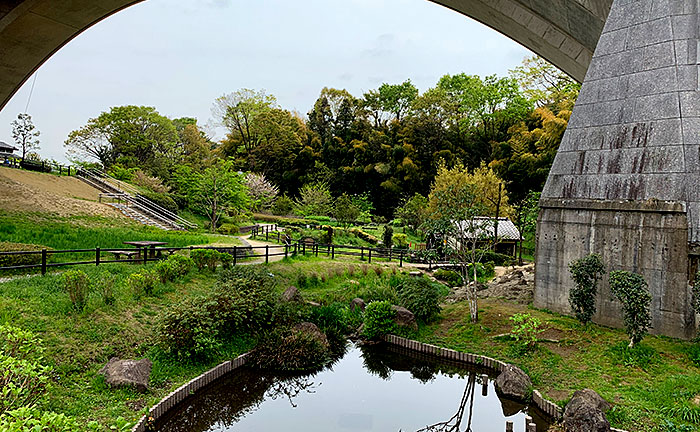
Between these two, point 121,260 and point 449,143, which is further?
point 449,143

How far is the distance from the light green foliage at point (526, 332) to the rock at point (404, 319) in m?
2.22

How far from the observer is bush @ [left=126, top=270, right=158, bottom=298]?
9.59 m

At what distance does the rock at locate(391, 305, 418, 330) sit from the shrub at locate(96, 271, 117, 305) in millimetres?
5957

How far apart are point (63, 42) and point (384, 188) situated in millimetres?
Answer: 29215

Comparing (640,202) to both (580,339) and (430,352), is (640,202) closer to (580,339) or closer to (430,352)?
(580,339)

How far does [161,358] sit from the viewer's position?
25.7 feet

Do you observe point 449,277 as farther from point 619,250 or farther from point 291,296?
point 619,250

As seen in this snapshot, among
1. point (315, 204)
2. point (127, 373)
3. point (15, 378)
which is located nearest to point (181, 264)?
point (127, 373)

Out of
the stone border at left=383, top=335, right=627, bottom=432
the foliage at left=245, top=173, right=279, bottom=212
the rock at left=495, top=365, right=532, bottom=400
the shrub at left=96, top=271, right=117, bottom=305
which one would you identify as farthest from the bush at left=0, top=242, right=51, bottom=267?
the foliage at left=245, top=173, right=279, bottom=212

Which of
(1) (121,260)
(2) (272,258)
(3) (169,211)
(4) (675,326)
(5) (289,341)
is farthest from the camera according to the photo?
(3) (169,211)

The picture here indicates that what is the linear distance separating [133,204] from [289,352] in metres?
18.8

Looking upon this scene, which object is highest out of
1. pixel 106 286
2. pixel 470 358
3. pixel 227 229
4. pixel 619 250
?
pixel 619 250

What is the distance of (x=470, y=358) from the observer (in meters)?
9.07

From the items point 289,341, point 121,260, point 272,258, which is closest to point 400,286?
point 289,341
